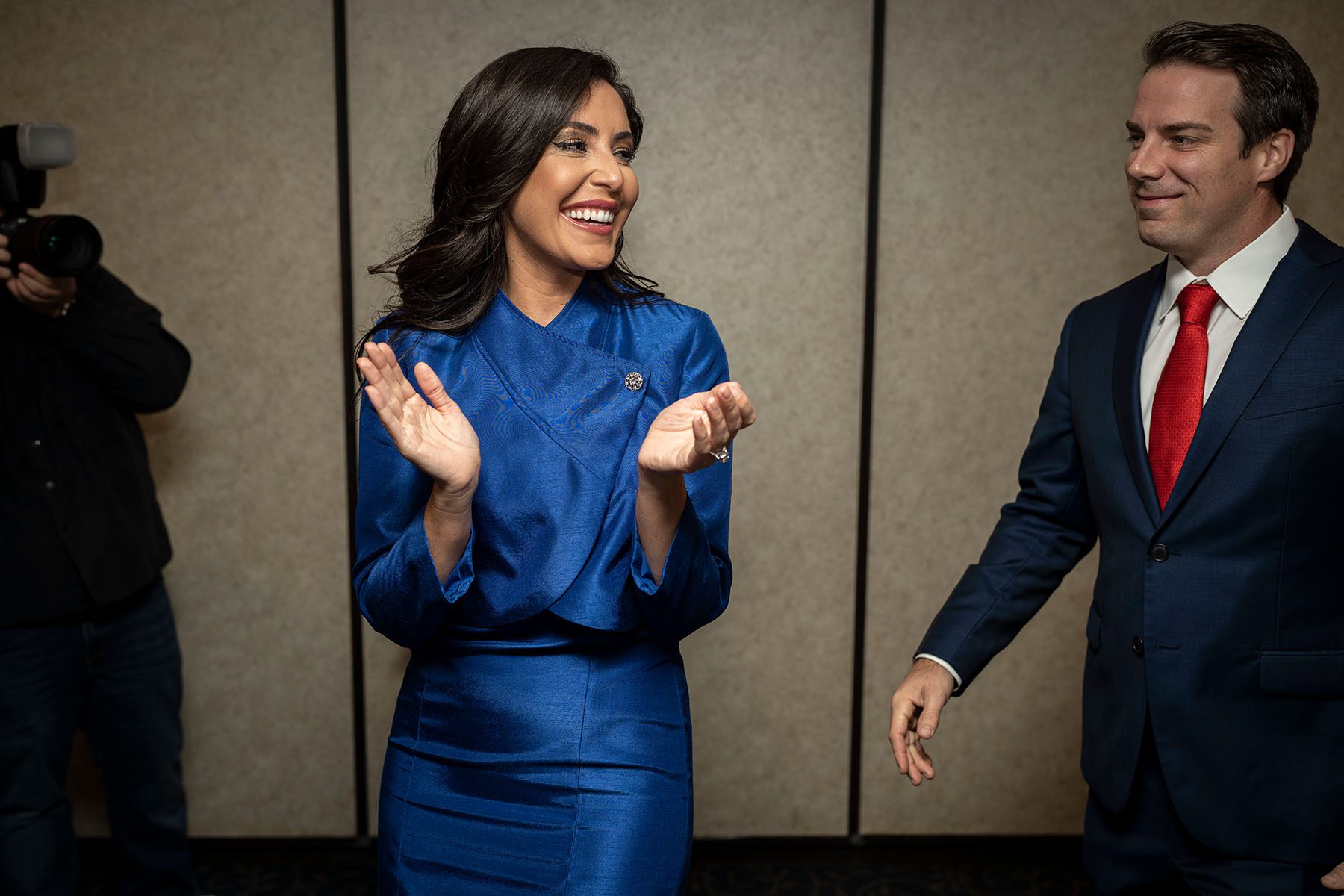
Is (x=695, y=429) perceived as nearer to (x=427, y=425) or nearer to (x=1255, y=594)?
(x=427, y=425)

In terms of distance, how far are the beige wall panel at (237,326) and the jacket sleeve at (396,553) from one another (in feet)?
4.52

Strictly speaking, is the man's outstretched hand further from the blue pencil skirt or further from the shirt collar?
the shirt collar

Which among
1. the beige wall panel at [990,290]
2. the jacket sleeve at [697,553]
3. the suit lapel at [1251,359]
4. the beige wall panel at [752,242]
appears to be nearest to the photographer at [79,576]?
the beige wall panel at [752,242]

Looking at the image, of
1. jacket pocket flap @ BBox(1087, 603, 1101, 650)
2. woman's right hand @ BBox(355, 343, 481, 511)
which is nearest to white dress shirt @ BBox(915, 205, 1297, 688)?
jacket pocket flap @ BBox(1087, 603, 1101, 650)

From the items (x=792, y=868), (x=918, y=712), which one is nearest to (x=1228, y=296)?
(x=918, y=712)

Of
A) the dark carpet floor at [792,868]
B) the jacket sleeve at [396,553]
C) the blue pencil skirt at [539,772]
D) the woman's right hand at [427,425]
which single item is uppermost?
the woman's right hand at [427,425]

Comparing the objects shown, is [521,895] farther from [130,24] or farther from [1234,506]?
[130,24]

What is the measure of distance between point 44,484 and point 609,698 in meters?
1.47

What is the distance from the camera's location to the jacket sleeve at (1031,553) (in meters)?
1.73

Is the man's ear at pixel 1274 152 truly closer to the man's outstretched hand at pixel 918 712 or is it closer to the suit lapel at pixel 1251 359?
the suit lapel at pixel 1251 359

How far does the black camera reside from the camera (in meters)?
2.15

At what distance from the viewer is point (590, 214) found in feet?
5.03

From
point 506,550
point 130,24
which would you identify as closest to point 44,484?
point 130,24

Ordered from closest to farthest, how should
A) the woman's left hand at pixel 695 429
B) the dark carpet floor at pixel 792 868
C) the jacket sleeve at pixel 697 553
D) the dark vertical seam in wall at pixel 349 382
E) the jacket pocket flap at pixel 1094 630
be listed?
1. the woman's left hand at pixel 695 429
2. the jacket sleeve at pixel 697 553
3. the jacket pocket flap at pixel 1094 630
4. the dark vertical seam in wall at pixel 349 382
5. the dark carpet floor at pixel 792 868
